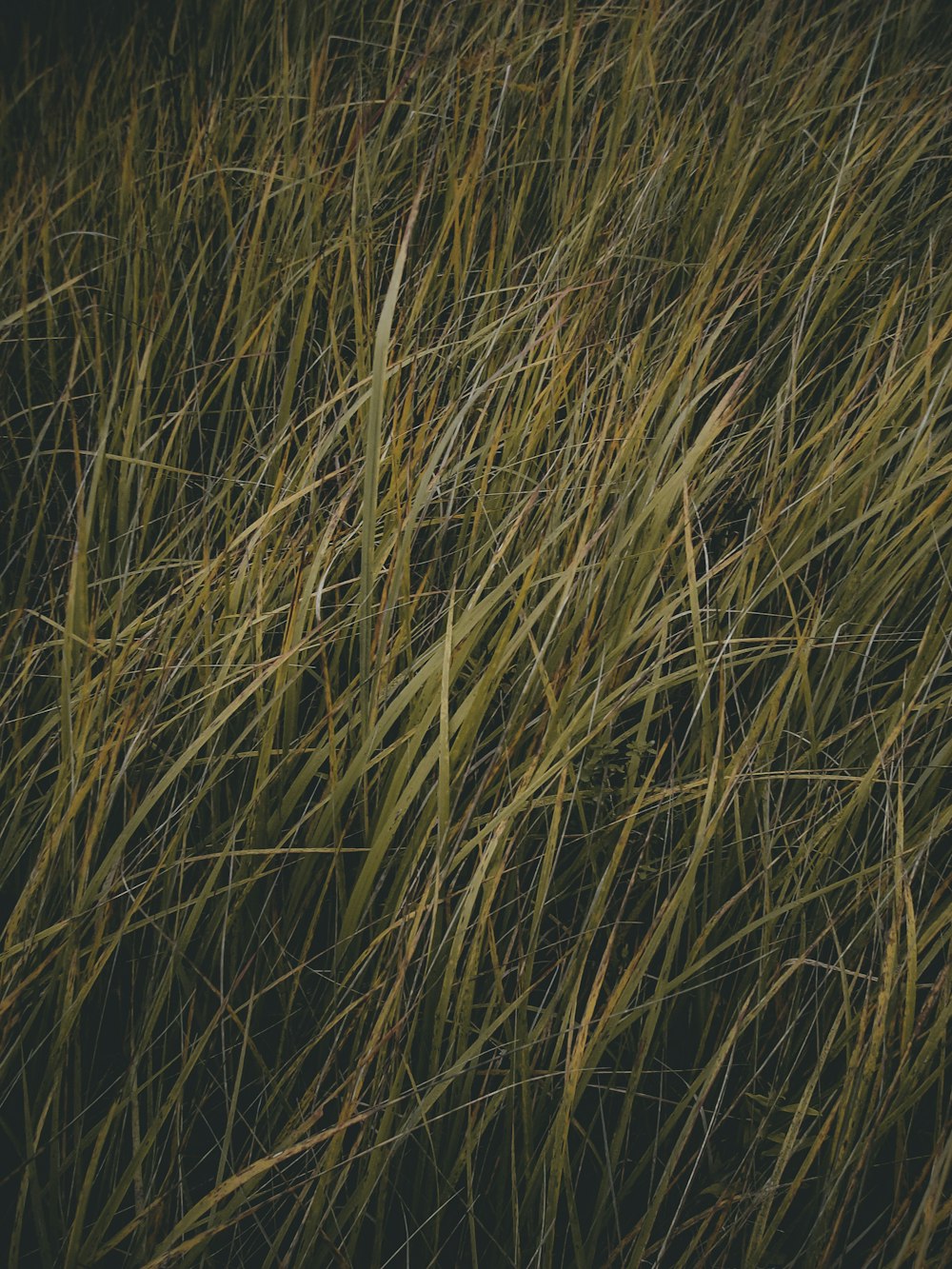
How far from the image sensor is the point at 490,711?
2.67ft

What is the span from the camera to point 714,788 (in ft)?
2.25

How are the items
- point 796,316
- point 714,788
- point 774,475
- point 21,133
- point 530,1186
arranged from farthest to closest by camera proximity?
point 21,133, point 796,316, point 774,475, point 714,788, point 530,1186

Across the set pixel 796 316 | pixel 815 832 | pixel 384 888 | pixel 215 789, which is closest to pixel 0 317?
pixel 215 789

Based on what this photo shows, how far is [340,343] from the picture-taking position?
1151mm

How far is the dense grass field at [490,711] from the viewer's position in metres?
0.59

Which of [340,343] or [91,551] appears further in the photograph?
[340,343]

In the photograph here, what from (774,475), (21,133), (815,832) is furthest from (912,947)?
(21,133)

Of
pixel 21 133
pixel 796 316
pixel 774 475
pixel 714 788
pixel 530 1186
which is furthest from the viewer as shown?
pixel 21 133

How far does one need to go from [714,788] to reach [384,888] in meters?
0.29

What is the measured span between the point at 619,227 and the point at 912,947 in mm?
930

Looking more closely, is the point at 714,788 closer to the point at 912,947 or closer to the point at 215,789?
the point at 912,947

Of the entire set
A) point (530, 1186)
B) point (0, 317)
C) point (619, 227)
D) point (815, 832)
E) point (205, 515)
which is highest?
point (619, 227)

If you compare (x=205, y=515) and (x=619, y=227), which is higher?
(x=619, y=227)

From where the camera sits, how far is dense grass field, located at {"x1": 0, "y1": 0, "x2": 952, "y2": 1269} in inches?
23.1
